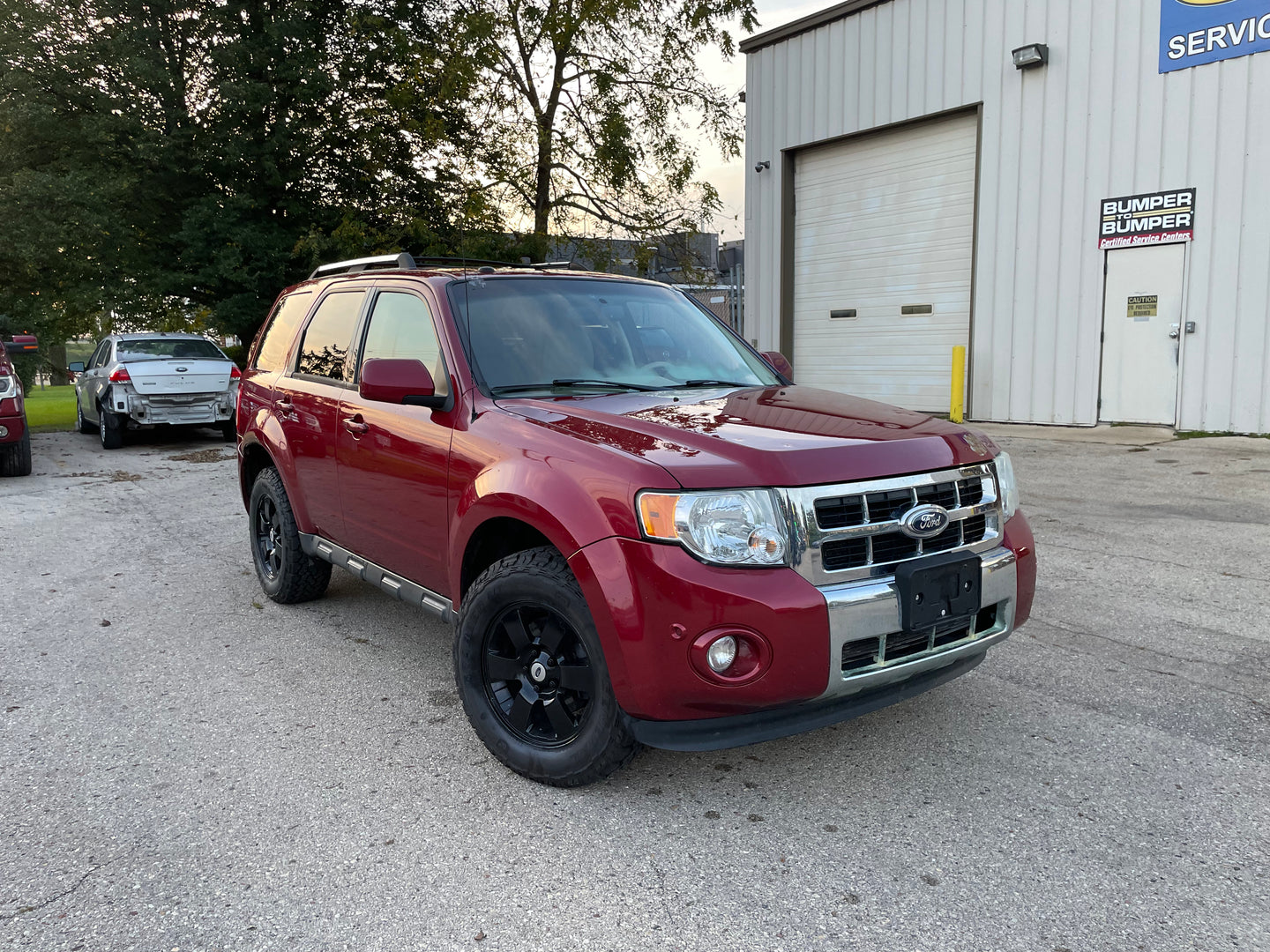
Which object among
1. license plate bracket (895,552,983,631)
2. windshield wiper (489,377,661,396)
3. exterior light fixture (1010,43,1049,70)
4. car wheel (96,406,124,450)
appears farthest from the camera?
car wheel (96,406,124,450)

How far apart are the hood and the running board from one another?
2.86 feet

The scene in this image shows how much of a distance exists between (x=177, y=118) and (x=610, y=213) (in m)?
11.1

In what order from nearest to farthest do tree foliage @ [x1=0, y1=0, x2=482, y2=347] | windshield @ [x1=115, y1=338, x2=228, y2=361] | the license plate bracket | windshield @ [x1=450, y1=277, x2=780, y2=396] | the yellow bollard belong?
the license plate bracket, windshield @ [x1=450, y1=277, x2=780, y2=396], windshield @ [x1=115, y1=338, x2=228, y2=361], the yellow bollard, tree foliage @ [x1=0, y1=0, x2=482, y2=347]

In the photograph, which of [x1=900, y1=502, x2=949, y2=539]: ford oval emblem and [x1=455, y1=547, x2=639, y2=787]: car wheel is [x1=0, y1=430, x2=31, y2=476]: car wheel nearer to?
[x1=455, y1=547, x2=639, y2=787]: car wheel

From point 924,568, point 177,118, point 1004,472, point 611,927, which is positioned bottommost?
point 611,927

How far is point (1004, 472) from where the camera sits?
10.9 feet

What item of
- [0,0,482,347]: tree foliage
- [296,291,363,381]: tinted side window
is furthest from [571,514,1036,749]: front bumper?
[0,0,482,347]: tree foliage

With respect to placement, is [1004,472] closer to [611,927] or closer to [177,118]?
[611,927]

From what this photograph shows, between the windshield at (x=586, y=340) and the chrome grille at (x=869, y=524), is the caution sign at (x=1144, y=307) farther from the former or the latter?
the chrome grille at (x=869, y=524)

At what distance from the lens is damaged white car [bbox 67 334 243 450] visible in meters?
13.7

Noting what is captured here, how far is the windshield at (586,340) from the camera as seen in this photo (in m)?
3.74

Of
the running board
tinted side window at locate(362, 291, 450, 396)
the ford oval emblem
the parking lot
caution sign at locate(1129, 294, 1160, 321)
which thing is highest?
caution sign at locate(1129, 294, 1160, 321)

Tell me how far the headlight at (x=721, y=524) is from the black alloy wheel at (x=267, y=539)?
3258mm

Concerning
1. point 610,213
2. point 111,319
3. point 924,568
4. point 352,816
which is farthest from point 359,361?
point 111,319
